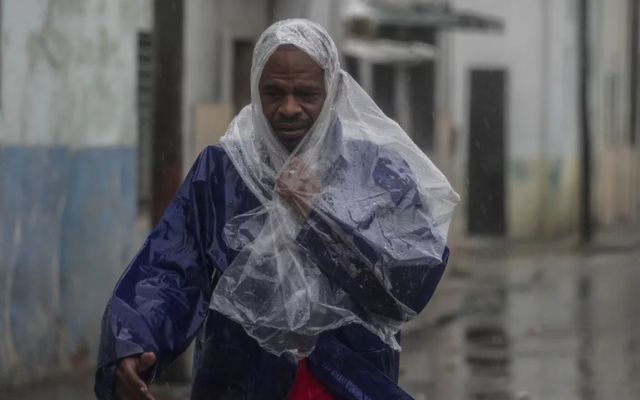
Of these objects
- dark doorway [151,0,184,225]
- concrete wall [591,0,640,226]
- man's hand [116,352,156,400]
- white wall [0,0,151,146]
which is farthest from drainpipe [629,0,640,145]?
man's hand [116,352,156,400]

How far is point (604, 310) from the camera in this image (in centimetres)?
1440

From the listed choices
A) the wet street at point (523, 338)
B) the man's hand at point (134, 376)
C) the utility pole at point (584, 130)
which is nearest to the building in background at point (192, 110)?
the utility pole at point (584, 130)

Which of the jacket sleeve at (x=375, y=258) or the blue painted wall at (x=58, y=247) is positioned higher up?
the jacket sleeve at (x=375, y=258)

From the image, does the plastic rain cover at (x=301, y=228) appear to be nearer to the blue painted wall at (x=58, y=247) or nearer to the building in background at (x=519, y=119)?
the blue painted wall at (x=58, y=247)

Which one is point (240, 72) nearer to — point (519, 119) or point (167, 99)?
point (167, 99)

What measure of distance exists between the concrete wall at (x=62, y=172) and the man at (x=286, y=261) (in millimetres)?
5640

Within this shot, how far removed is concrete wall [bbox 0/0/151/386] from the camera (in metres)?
9.42

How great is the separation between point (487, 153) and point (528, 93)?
1.19m

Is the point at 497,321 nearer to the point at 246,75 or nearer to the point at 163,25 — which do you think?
the point at 246,75

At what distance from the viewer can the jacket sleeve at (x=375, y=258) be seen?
3.77m

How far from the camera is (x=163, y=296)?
149 inches

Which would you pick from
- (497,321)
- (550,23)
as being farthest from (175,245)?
(550,23)

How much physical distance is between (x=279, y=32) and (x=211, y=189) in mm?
407

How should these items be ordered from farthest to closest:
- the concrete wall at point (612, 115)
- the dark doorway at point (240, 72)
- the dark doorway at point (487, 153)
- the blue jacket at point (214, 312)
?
the concrete wall at point (612, 115)
the dark doorway at point (487, 153)
the dark doorway at point (240, 72)
the blue jacket at point (214, 312)
